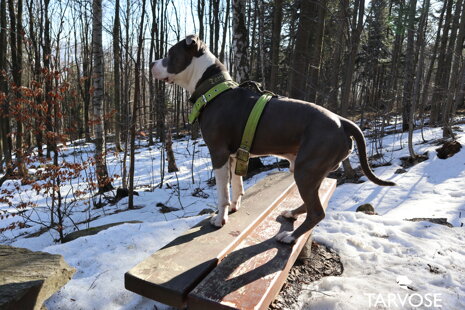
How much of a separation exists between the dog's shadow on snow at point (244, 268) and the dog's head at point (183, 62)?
1.64m

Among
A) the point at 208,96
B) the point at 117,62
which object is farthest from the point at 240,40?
the point at 117,62

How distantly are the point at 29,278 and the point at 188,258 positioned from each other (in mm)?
1098

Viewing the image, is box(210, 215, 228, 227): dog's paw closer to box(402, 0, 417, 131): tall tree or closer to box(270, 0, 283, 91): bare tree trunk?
box(270, 0, 283, 91): bare tree trunk

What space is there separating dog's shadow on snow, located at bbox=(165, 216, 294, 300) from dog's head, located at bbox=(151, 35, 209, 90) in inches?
64.7

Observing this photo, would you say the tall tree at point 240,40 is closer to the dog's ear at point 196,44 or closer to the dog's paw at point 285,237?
the dog's ear at point 196,44

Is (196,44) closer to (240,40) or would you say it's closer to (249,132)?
(249,132)

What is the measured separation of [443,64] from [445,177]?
13.5m

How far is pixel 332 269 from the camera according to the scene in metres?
2.79

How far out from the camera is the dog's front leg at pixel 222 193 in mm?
2611

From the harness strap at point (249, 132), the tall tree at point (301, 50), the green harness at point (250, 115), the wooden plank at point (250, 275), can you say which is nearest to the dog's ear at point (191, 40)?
the green harness at point (250, 115)

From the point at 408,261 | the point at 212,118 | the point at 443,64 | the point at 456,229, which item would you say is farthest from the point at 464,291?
the point at 443,64

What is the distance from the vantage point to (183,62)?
105 inches

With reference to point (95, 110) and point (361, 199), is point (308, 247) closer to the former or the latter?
point (361, 199)

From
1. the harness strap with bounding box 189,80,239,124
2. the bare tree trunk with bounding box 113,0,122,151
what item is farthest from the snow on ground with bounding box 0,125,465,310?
the bare tree trunk with bounding box 113,0,122,151
